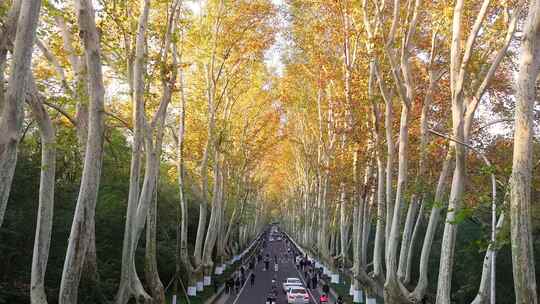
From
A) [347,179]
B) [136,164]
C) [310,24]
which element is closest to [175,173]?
[347,179]

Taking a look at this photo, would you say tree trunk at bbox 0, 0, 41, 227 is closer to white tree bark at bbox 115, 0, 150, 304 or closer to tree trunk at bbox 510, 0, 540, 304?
white tree bark at bbox 115, 0, 150, 304

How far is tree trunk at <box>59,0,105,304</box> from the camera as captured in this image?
10.9 meters

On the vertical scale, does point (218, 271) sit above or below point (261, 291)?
above

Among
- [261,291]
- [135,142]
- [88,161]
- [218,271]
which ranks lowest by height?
[261,291]

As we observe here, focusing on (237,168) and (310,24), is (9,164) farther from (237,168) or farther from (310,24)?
(237,168)

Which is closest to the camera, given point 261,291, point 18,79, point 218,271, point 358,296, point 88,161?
point 18,79

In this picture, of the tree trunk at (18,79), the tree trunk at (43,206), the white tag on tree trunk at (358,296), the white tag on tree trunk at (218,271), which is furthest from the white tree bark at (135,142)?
the white tag on tree trunk at (218,271)

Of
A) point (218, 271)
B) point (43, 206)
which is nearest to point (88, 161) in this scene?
point (43, 206)

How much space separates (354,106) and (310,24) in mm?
4032

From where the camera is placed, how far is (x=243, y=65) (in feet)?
95.9

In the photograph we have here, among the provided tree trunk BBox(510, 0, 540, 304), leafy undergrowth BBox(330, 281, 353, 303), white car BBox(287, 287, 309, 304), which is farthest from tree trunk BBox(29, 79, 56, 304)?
leafy undergrowth BBox(330, 281, 353, 303)

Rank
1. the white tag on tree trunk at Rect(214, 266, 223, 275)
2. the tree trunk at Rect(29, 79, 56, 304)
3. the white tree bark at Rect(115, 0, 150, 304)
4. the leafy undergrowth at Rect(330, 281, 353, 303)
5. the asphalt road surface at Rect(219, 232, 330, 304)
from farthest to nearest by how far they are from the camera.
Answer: the white tag on tree trunk at Rect(214, 266, 223, 275), the asphalt road surface at Rect(219, 232, 330, 304), the leafy undergrowth at Rect(330, 281, 353, 303), the white tree bark at Rect(115, 0, 150, 304), the tree trunk at Rect(29, 79, 56, 304)

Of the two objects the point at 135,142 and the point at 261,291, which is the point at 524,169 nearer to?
the point at 135,142

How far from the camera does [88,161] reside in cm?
1109
